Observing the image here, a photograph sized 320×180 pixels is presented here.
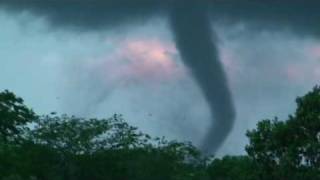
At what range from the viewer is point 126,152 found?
5416 centimetres

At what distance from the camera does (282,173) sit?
34875mm

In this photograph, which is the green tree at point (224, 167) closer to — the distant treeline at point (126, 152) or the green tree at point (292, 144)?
the distant treeline at point (126, 152)

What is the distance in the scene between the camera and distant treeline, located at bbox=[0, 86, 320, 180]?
35.3 meters

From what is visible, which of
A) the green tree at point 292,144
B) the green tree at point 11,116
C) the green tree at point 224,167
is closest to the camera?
the green tree at point 292,144

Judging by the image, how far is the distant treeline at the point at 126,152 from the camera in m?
35.3

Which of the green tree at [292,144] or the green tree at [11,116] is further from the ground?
the green tree at [11,116]

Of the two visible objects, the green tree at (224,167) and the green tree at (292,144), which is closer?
the green tree at (292,144)

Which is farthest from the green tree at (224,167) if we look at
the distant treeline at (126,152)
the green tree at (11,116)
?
the green tree at (11,116)

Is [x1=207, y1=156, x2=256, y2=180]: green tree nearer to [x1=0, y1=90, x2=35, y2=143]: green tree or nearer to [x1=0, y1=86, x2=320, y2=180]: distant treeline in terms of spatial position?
[x1=0, y1=86, x2=320, y2=180]: distant treeline

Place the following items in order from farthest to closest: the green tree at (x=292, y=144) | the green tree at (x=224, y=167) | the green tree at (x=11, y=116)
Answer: the green tree at (x=224, y=167) < the green tree at (x=11, y=116) < the green tree at (x=292, y=144)

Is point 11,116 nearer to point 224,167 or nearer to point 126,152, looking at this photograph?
point 126,152

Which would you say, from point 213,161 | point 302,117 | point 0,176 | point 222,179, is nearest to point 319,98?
point 302,117

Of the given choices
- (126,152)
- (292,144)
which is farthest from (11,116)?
(292,144)

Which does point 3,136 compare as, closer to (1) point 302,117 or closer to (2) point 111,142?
(2) point 111,142
